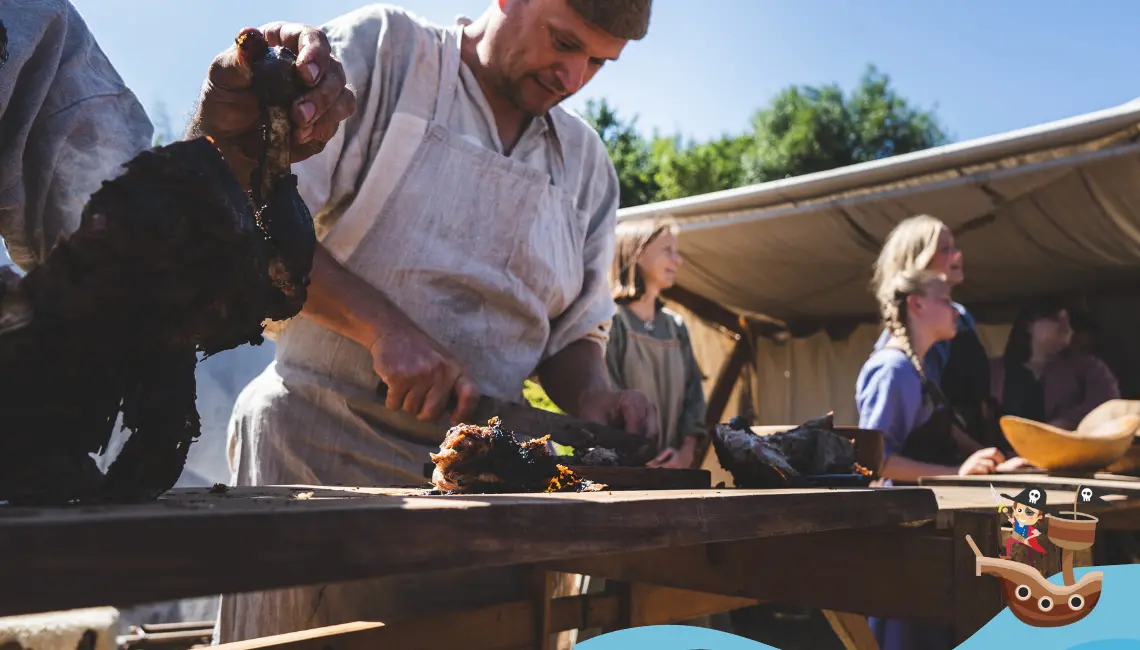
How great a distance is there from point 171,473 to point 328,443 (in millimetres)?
1045

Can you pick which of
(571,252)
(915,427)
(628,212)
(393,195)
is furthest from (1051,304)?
(393,195)

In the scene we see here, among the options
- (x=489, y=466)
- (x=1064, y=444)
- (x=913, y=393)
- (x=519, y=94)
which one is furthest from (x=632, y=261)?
(x=489, y=466)

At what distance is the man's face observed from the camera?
6.73 ft

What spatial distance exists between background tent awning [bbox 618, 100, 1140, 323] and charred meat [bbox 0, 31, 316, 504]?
207 inches

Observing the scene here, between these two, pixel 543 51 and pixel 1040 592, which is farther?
pixel 543 51

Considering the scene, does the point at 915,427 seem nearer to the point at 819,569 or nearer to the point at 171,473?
the point at 819,569

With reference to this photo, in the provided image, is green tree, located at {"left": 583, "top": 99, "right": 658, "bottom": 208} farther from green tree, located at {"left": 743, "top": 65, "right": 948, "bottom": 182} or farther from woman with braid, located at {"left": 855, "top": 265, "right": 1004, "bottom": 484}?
woman with braid, located at {"left": 855, "top": 265, "right": 1004, "bottom": 484}

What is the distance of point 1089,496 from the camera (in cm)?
249

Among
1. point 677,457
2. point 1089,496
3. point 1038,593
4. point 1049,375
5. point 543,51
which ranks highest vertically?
point 543,51

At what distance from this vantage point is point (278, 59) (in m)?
1.18

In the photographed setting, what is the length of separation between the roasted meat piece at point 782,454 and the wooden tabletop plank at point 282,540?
26.8 inches

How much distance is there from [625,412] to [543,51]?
0.91 meters

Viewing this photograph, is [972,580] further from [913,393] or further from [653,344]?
[653,344]

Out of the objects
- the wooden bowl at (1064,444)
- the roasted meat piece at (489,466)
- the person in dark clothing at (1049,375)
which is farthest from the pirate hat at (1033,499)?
the person in dark clothing at (1049,375)
